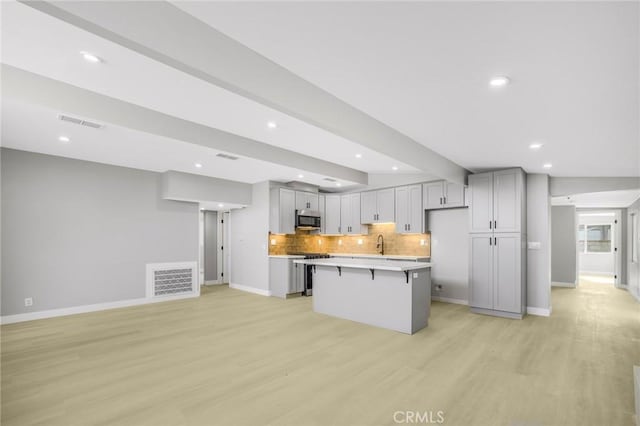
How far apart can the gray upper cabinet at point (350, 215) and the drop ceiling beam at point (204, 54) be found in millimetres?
4751

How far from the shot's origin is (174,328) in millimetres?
4746

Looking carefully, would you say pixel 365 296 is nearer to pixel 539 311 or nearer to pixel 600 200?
pixel 539 311

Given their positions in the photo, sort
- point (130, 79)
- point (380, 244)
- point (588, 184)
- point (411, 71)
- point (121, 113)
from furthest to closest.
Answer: point (380, 244) < point (588, 184) < point (121, 113) < point (130, 79) < point (411, 71)

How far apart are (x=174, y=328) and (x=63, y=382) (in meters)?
1.77

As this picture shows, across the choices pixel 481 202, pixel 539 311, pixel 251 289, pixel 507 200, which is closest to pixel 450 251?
pixel 481 202

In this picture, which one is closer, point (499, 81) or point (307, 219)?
point (499, 81)

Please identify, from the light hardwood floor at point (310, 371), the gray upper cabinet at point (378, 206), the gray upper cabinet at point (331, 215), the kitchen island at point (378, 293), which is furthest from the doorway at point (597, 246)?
the kitchen island at point (378, 293)

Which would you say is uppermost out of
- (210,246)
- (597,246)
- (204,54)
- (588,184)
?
(204,54)

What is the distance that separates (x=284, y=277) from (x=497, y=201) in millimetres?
4454

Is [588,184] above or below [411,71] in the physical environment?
below

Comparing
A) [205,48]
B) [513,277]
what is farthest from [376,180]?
[205,48]

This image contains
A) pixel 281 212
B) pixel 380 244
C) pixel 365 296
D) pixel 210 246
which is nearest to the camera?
pixel 365 296

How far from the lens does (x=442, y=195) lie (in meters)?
6.52

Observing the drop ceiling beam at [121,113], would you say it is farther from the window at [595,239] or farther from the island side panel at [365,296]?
the window at [595,239]
